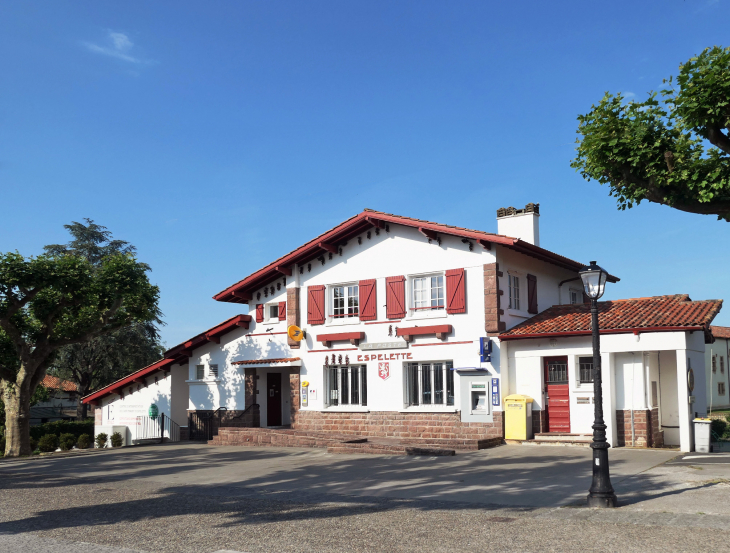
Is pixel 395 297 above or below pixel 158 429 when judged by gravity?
above

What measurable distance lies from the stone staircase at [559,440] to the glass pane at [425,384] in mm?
2807

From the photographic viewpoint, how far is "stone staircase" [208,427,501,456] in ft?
60.7

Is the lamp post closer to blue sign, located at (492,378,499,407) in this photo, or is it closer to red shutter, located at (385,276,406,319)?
blue sign, located at (492,378,499,407)

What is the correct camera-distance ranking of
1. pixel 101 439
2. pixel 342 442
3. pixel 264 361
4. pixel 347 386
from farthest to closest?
pixel 101 439, pixel 264 361, pixel 347 386, pixel 342 442

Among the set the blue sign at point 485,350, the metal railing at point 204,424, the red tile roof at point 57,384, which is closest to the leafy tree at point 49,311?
the metal railing at point 204,424

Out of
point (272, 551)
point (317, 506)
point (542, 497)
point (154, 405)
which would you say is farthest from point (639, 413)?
point (154, 405)

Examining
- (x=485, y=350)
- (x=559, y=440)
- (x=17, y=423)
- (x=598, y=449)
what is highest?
(x=485, y=350)

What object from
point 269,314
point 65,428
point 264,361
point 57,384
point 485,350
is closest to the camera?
point 485,350

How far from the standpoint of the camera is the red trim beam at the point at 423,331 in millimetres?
20516

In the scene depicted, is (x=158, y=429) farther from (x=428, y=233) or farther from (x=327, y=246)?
(x=428, y=233)

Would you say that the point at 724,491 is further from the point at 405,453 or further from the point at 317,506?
the point at 405,453

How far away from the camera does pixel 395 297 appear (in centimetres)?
2162

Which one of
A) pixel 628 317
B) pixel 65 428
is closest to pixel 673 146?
pixel 628 317

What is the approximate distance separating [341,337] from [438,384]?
350 cm
